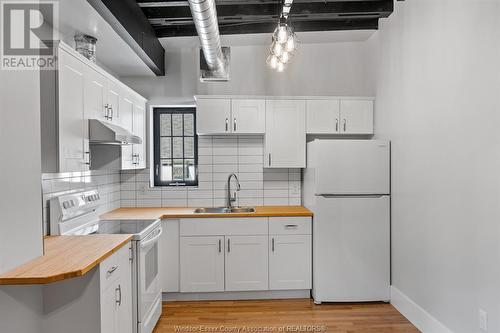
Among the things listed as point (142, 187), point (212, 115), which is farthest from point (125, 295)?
point (212, 115)

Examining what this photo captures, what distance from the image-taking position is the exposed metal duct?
7.68 ft

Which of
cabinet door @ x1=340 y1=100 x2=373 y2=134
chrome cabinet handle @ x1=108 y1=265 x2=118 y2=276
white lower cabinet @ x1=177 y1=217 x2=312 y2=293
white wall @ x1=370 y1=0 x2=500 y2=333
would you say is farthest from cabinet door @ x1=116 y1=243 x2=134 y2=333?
cabinet door @ x1=340 y1=100 x2=373 y2=134

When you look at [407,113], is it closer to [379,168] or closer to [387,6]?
[379,168]

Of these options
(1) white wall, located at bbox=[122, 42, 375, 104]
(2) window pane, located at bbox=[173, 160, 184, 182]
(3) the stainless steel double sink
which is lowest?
(3) the stainless steel double sink

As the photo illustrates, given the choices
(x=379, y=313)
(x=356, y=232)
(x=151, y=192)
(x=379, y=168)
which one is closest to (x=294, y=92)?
(x=379, y=168)

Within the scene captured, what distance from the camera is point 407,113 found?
311 centimetres

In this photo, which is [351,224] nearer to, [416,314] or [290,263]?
[290,263]

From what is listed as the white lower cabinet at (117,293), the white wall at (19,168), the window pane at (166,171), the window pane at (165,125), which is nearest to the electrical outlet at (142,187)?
the window pane at (166,171)

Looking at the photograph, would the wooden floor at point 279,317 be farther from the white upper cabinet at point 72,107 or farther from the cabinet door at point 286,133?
the white upper cabinet at point 72,107

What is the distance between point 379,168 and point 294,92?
1.38 m

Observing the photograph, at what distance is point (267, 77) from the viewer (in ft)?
13.6

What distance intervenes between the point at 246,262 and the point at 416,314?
63.5 inches

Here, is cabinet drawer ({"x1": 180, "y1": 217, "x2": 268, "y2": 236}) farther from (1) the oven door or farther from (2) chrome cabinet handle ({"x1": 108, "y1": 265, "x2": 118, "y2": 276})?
(2) chrome cabinet handle ({"x1": 108, "y1": 265, "x2": 118, "y2": 276})

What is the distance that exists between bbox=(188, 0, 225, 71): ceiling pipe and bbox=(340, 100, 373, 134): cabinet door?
1.48 metres
